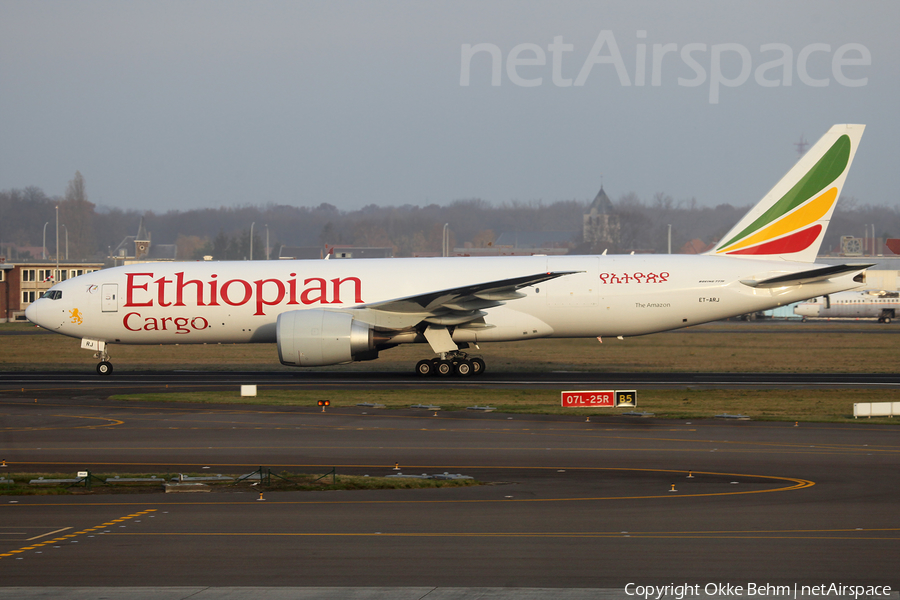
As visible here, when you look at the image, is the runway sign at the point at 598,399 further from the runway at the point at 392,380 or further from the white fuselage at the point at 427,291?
the white fuselage at the point at 427,291

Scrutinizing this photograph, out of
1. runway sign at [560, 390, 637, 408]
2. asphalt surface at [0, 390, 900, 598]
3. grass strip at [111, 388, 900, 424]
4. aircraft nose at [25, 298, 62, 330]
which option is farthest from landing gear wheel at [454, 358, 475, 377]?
aircraft nose at [25, 298, 62, 330]

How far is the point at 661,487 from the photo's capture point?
13.1 metres

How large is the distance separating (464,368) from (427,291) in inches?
122

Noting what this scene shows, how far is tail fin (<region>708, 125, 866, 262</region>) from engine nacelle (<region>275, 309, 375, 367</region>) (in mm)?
14469

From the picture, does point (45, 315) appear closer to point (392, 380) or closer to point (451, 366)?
point (392, 380)

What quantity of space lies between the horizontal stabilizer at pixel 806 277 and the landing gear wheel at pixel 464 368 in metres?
10.1

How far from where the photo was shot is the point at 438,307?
28672mm

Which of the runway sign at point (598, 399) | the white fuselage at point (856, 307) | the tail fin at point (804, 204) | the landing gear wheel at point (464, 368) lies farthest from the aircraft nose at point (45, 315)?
the white fuselage at point (856, 307)

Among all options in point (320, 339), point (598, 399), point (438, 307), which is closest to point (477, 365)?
point (438, 307)

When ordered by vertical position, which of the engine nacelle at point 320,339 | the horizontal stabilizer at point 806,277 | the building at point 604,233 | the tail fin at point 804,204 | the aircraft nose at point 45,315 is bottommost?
the engine nacelle at point 320,339

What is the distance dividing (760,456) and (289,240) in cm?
18652

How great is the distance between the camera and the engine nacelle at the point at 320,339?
2738cm

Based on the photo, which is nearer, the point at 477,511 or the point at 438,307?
the point at 477,511

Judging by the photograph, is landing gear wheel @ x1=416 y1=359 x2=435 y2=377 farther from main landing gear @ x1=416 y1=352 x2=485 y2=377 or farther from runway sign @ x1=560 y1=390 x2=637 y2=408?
runway sign @ x1=560 y1=390 x2=637 y2=408
